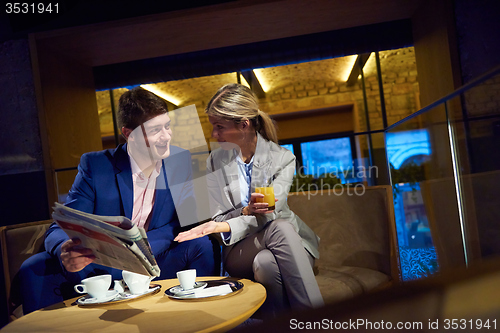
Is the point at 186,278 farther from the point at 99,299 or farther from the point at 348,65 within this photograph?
the point at 348,65

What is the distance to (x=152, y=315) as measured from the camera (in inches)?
39.1

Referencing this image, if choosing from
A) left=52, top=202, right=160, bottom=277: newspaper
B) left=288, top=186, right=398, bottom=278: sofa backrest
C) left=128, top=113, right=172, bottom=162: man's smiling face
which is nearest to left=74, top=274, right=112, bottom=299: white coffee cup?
left=52, top=202, right=160, bottom=277: newspaper

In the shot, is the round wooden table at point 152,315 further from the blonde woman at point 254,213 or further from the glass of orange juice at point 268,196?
the glass of orange juice at point 268,196

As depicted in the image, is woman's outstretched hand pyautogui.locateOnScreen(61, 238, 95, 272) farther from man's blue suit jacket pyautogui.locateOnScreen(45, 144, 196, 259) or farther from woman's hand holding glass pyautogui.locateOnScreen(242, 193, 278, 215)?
woman's hand holding glass pyautogui.locateOnScreen(242, 193, 278, 215)

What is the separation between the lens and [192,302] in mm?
1072

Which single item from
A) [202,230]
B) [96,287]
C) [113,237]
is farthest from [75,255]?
[202,230]

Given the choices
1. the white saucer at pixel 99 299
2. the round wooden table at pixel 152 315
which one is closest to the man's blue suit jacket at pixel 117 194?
the white saucer at pixel 99 299

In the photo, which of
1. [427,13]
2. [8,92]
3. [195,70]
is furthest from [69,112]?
[427,13]

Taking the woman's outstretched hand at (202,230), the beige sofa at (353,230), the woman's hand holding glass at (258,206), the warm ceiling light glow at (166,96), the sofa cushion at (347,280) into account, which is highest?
the warm ceiling light glow at (166,96)

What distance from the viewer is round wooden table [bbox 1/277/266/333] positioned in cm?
89

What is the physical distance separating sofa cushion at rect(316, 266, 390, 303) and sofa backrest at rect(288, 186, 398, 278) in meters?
0.07

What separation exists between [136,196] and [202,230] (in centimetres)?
46

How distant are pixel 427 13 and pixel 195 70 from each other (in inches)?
91.9

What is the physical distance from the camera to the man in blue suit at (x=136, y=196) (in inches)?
58.9
